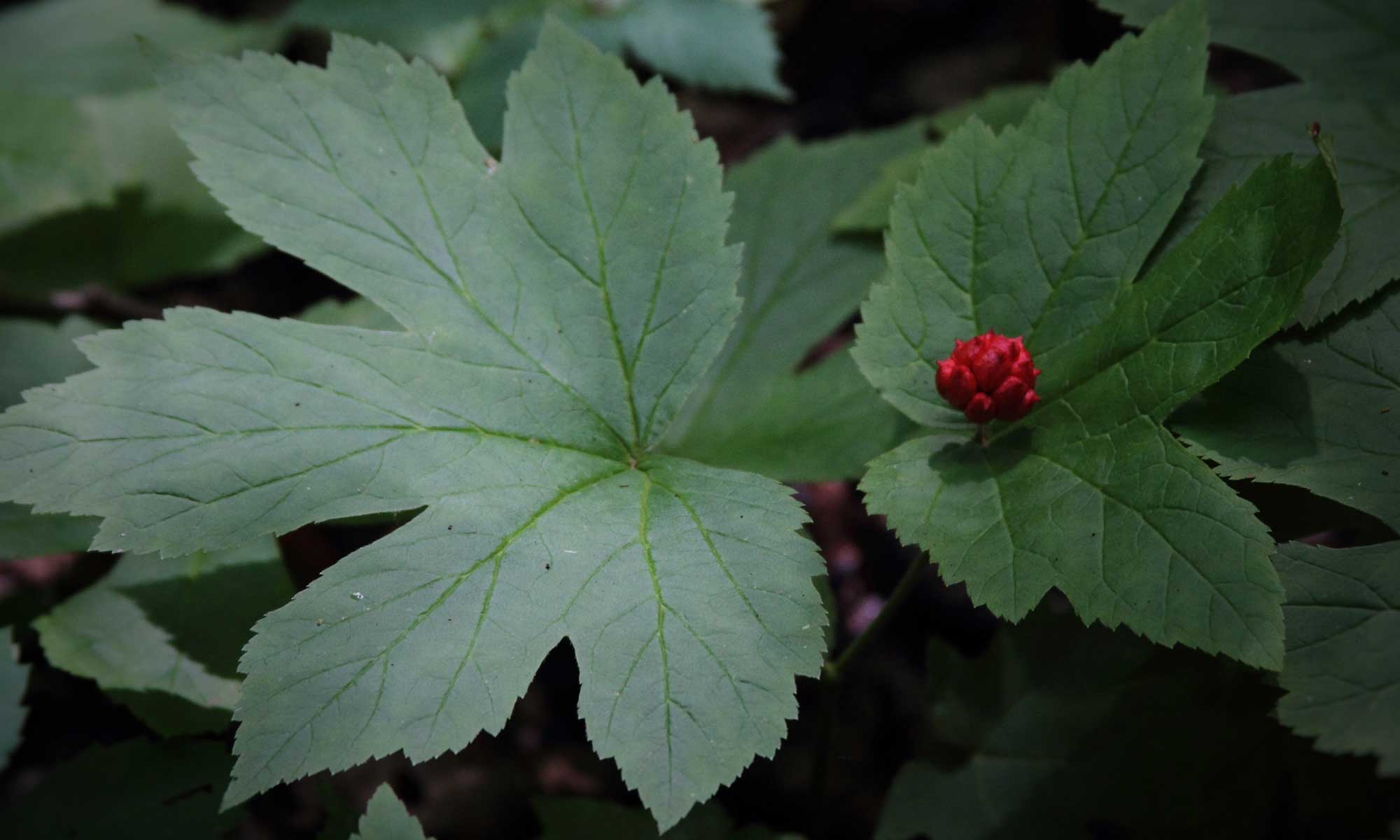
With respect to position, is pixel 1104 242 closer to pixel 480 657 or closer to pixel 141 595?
pixel 480 657

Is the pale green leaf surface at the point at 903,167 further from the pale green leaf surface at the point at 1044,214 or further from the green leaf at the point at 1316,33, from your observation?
the pale green leaf surface at the point at 1044,214

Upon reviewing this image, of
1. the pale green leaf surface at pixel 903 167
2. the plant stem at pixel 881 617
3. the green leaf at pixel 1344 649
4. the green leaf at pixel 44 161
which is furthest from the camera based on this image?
the green leaf at pixel 44 161

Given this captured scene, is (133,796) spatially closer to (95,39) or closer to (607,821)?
(607,821)

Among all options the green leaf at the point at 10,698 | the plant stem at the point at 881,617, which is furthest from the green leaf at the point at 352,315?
the plant stem at the point at 881,617

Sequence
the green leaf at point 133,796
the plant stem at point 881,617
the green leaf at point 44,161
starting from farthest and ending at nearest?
the green leaf at point 44,161 → the green leaf at point 133,796 → the plant stem at point 881,617

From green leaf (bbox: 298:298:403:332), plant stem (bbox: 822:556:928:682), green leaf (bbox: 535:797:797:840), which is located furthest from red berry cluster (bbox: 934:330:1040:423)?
green leaf (bbox: 298:298:403:332)

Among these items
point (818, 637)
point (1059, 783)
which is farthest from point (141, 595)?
point (1059, 783)
